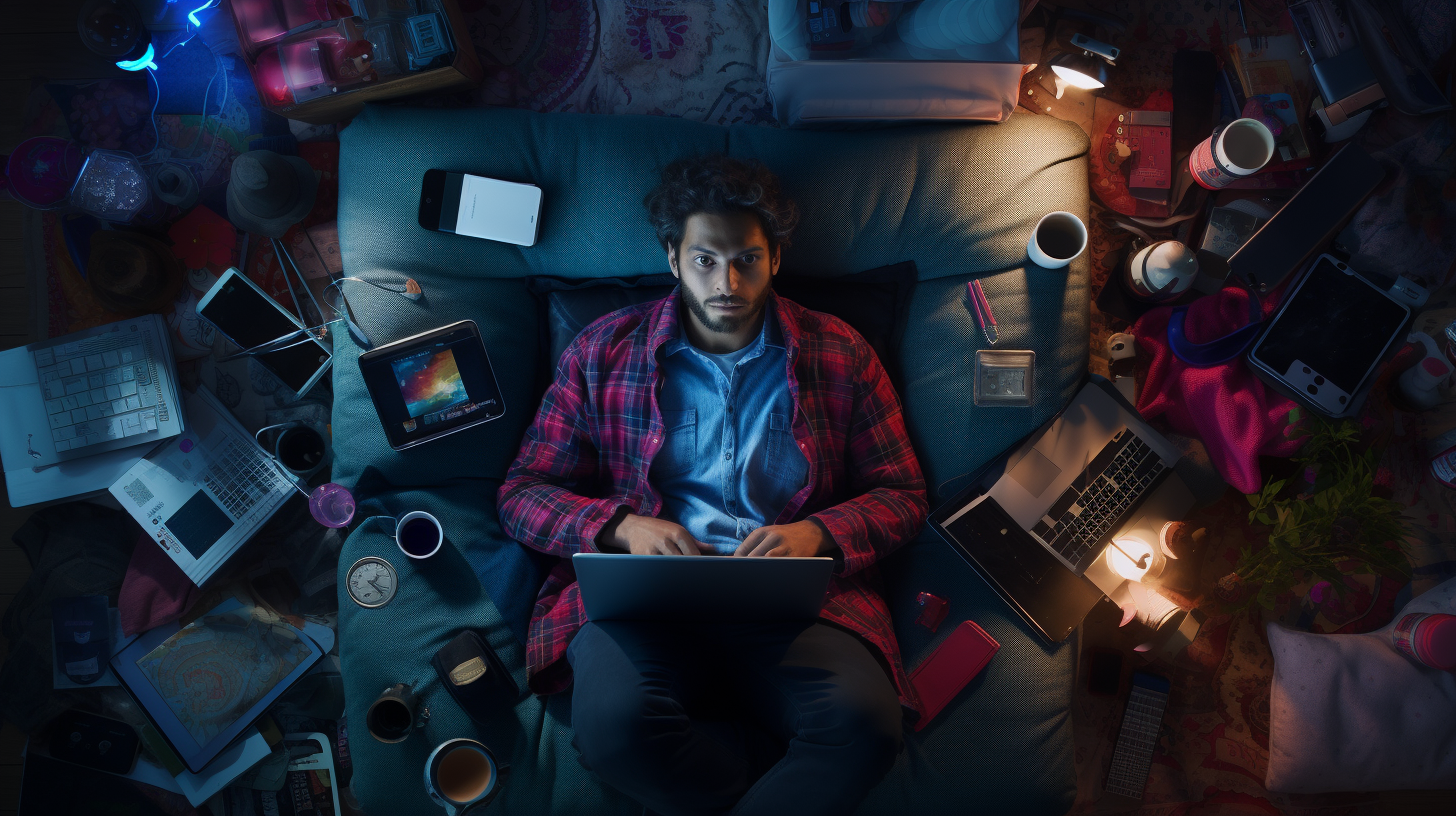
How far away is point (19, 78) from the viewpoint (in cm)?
219

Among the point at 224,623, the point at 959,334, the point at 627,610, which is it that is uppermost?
the point at 959,334

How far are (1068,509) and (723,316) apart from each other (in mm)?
1033

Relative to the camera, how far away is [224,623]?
1.92 m

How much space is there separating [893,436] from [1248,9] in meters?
1.94

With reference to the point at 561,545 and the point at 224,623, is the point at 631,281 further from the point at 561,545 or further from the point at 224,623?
the point at 224,623

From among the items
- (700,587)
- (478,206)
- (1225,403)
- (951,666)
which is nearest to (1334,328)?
(1225,403)

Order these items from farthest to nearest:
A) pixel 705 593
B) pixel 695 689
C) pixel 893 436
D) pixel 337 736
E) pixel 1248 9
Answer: pixel 1248 9 → pixel 337 736 → pixel 893 436 → pixel 695 689 → pixel 705 593

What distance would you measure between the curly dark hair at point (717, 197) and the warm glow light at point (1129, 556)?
3.86 feet

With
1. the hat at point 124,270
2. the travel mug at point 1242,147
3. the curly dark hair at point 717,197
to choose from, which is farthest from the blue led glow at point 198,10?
the travel mug at point 1242,147

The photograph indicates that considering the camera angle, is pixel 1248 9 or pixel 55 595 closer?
pixel 55 595

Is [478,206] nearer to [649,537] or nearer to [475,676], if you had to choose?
[649,537]

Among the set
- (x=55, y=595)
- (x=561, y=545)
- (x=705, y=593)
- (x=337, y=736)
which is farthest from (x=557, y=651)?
(x=55, y=595)

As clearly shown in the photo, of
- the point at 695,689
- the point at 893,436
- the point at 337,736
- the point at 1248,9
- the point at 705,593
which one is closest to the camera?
the point at 705,593

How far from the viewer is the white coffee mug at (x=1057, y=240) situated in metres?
1.82
